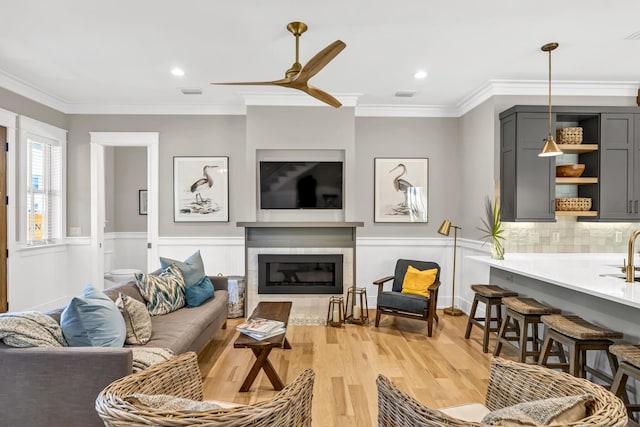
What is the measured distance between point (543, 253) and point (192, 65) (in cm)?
434

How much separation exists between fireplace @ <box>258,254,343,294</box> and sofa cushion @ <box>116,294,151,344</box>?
225cm

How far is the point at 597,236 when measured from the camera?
4.47 meters

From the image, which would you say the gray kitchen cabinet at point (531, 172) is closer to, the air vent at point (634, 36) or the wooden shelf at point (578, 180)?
the wooden shelf at point (578, 180)

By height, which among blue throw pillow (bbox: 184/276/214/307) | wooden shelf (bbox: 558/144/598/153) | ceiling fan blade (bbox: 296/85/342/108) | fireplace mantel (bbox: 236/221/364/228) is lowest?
blue throw pillow (bbox: 184/276/214/307)

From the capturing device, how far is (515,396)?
1.54 meters

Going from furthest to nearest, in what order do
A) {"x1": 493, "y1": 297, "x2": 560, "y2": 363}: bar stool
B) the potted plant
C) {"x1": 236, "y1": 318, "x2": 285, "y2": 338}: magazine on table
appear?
the potted plant < {"x1": 493, "y1": 297, "x2": 560, "y2": 363}: bar stool < {"x1": 236, "y1": 318, "x2": 285, "y2": 338}: magazine on table

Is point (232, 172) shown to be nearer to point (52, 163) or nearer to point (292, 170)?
point (292, 170)

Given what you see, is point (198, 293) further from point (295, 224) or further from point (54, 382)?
point (54, 382)

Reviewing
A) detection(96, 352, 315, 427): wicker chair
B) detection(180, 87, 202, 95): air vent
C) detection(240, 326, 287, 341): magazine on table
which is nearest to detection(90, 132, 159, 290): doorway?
detection(180, 87, 202, 95): air vent

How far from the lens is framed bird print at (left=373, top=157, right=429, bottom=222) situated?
213 inches

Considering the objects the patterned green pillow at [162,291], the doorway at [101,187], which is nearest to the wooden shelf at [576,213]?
the patterned green pillow at [162,291]

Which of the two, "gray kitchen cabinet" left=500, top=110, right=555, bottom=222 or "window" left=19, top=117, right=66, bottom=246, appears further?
"window" left=19, top=117, right=66, bottom=246

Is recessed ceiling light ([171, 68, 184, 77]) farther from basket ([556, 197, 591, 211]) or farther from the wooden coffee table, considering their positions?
basket ([556, 197, 591, 211])

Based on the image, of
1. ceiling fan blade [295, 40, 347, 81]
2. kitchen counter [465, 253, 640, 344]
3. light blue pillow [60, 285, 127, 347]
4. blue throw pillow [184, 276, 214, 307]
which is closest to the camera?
light blue pillow [60, 285, 127, 347]
